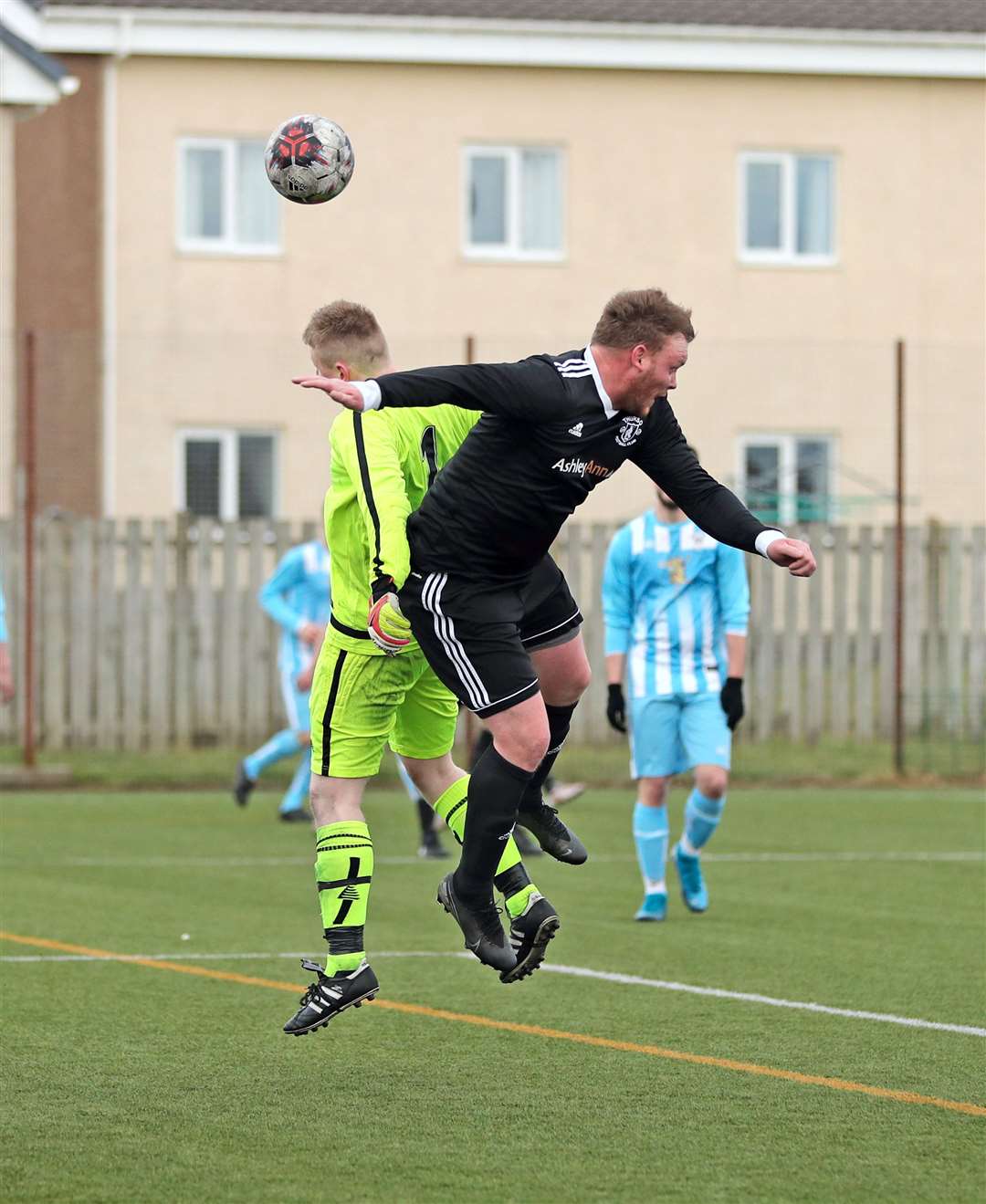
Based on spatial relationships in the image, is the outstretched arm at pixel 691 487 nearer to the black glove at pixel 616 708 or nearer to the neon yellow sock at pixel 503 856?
the neon yellow sock at pixel 503 856

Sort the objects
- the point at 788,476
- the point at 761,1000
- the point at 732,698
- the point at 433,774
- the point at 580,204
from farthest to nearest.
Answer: the point at 580,204 < the point at 788,476 < the point at 732,698 < the point at 761,1000 < the point at 433,774

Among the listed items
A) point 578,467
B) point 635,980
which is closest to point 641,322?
point 578,467

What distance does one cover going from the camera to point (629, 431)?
640cm

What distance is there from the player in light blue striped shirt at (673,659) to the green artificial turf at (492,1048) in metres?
0.47

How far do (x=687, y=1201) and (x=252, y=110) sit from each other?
20.2m

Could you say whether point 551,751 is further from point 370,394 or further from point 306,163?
point 306,163

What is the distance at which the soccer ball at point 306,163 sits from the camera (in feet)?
23.7

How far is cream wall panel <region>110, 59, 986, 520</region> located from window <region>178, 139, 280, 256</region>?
0.54 feet

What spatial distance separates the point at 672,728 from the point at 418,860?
2738mm

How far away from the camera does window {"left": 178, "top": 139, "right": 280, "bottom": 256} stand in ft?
77.6

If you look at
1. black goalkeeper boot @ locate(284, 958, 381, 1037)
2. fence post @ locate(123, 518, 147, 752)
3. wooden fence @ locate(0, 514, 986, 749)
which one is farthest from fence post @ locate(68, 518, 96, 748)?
black goalkeeper boot @ locate(284, 958, 381, 1037)

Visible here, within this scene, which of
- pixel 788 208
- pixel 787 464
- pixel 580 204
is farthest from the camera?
pixel 788 208

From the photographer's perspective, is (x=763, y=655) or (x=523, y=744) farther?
(x=763, y=655)

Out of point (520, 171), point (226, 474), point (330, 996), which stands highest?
point (520, 171)
